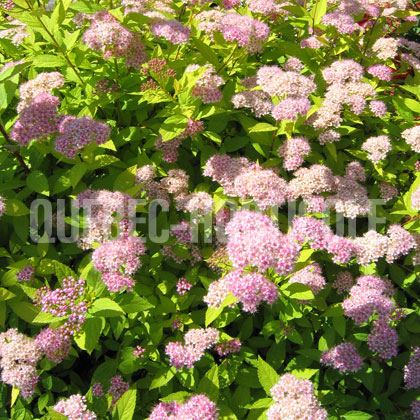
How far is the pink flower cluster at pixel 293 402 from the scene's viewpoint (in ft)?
6.31

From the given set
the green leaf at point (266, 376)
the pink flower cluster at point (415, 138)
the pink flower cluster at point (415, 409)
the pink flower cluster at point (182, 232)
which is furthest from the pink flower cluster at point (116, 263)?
the pink flower cluster at point (415, 138)

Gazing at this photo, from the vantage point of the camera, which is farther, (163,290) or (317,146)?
(317,146)

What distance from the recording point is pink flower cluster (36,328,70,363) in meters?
2.12

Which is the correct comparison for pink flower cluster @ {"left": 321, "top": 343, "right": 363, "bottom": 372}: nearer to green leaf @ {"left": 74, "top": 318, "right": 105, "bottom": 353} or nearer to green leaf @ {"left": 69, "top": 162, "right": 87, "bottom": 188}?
green leaf @ {"left": 74, "top": 318, "right": 105, "bottom": 353}

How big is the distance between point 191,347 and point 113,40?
186cm

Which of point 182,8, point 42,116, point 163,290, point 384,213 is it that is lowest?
point 163,290

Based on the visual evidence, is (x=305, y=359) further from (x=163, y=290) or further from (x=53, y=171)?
(x=53, y=171)

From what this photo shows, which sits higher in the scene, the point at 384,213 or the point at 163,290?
the point at 384,213

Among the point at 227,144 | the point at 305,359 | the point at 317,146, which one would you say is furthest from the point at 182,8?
the point at 305,359

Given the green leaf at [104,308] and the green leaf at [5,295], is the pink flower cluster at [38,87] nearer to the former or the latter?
the green leaf at [5,295]

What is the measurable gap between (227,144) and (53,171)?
1208 mm

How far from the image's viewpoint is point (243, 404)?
2.29m

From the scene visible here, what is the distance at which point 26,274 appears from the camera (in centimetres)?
230

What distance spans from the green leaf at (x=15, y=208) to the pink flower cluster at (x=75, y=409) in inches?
41.6
